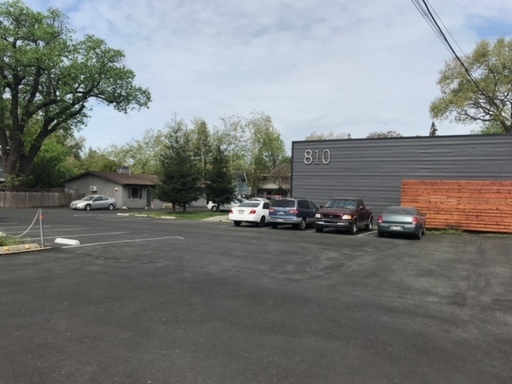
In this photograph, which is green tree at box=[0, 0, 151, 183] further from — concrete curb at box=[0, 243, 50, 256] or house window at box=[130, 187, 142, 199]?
concrete curb at box=[0, 243, 50, 256]

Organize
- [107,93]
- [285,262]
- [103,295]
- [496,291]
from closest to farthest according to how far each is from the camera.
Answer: [103,295]
[496,291]
[285,262]
[107,93]

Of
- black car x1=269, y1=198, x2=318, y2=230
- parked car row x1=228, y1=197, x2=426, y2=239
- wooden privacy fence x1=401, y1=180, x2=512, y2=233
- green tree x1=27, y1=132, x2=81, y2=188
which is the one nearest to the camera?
parked car row x1=228, y1=197, x2=426, y2=239

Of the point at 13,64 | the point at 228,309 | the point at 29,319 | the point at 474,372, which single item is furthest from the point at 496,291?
the point at 13,64

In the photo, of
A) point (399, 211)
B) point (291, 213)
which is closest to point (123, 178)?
point (291, 213)

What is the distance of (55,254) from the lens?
11.3 metres

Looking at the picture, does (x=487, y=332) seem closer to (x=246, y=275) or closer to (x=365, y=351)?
(x=365, y=351)

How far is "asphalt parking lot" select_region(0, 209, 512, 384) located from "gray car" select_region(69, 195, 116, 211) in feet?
101

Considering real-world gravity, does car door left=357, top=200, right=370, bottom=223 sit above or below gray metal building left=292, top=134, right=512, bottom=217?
below

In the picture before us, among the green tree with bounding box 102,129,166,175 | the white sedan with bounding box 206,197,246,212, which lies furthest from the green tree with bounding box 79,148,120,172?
the white sedan with bounding box 206,197,246,212

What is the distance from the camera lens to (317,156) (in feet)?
91.4

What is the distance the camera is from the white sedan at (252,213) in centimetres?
2311

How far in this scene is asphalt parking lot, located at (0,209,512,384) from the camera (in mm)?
4199

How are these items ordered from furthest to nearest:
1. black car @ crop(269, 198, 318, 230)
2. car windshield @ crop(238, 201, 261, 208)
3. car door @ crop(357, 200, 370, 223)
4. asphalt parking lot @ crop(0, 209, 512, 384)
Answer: car windshield @ crop(238, 201, 261, 208) → black car @ crop(269, 198, 318, 230) → car door @ crop(357, 200, 370, 223) → asphalt parking lot @ crop(0, 209, 512, 384)

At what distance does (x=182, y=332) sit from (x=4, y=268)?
5993 millimetres
